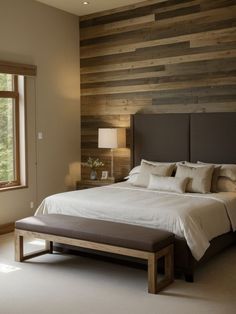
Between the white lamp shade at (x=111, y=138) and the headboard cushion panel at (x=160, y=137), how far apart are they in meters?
0.20

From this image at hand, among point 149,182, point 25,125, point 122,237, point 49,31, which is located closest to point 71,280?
point 122,237

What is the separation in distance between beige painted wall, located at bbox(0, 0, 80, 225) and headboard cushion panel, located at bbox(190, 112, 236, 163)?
2.08 m

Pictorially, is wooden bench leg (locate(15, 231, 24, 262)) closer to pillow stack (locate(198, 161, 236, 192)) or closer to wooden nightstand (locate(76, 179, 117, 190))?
wooden nightstand (locate(76, 179, 117, 190))

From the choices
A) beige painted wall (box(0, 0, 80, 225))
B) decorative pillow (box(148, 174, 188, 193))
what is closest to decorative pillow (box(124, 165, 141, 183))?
decorative pillow (box(148, 174, 188, 193))

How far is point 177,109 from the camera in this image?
230 inches

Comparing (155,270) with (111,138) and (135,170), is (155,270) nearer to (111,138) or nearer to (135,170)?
(135,170)

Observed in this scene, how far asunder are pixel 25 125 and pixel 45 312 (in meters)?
3.24

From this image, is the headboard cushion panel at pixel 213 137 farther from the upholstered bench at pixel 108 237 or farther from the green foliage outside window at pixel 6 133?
the green foliage outside window at pixel 6 133

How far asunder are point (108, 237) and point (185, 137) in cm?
237

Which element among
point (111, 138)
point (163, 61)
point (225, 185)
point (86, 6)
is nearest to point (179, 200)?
point (225, 185)

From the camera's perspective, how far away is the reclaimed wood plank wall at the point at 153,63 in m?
5.43

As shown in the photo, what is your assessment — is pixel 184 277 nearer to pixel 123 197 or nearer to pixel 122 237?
pixel 122 237

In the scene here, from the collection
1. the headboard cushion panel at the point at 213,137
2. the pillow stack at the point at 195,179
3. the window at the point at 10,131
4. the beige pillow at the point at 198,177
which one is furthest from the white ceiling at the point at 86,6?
the beige pillow at the point at 198,177

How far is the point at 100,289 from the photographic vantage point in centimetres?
366
